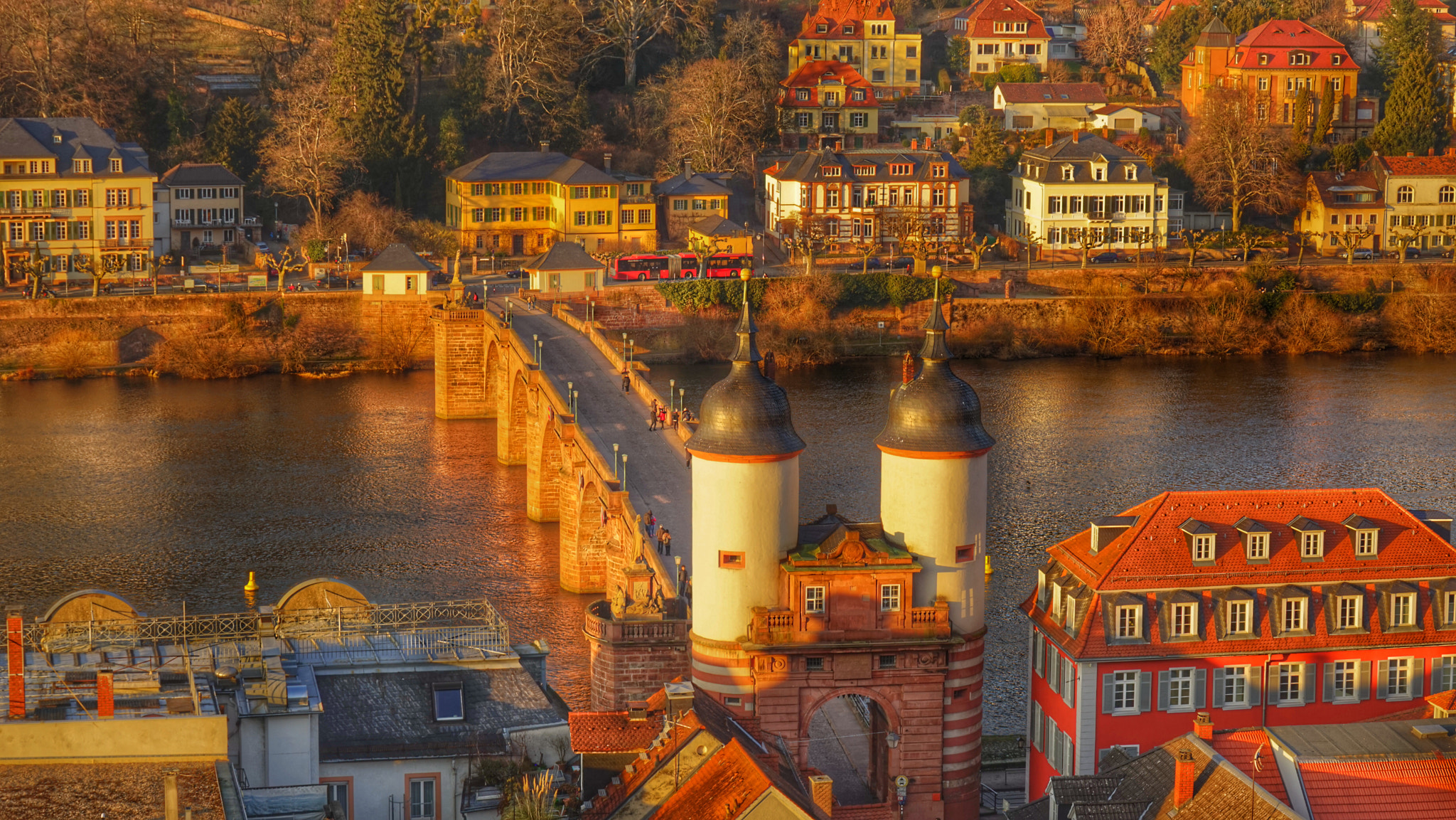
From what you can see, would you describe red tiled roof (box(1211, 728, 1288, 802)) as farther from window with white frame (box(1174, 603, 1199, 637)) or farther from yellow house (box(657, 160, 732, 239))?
yellow house (box(657, 160, 732, 239))

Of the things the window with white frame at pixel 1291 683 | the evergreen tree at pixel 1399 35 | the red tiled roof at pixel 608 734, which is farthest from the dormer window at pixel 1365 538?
the evergreen tree at pixel 1399 35

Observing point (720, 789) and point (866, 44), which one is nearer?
point (720, 789)

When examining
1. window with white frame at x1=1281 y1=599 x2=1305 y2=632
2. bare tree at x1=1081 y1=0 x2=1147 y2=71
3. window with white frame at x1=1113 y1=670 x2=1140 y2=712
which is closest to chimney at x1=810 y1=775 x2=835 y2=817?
window with white frame at x1=1113 y1=670 x2=1140 y2=712

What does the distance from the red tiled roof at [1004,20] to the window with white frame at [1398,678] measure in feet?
366

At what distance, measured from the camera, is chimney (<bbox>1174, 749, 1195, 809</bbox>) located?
122 feet

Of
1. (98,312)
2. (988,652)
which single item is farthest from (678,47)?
(988,652)

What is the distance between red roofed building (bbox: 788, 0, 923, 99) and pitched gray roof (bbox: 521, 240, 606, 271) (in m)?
38.7

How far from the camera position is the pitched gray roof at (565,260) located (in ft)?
380

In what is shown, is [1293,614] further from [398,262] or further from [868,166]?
[868,166]

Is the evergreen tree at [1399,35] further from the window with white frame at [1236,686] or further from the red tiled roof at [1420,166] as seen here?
the window with white frame at [1236,686]

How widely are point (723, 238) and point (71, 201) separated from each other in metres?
33.6

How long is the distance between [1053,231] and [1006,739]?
8022 centimetres

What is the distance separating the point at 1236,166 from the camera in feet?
442

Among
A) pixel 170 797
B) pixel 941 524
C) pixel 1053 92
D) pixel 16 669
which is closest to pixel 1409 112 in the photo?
pixel 1053 92
